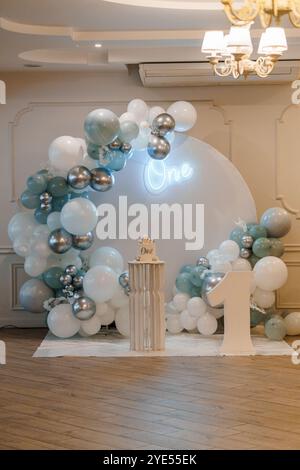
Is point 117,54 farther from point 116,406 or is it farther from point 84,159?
point 116,406

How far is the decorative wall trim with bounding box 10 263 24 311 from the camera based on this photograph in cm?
915

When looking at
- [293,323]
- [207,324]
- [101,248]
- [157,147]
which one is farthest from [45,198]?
[293,323]

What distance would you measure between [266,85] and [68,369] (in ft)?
11.9

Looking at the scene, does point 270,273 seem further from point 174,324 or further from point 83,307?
point 83,307

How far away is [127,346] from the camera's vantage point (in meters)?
7.97

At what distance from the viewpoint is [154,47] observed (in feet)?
26.6

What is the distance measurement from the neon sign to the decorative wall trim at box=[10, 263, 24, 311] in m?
1.51

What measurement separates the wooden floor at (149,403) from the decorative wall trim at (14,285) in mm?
1362

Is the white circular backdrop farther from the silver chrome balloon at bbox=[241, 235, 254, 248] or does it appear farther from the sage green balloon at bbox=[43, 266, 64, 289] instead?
the sage green balloon at bbox=[43, 266, 64, 289]

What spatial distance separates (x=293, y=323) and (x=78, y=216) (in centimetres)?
219

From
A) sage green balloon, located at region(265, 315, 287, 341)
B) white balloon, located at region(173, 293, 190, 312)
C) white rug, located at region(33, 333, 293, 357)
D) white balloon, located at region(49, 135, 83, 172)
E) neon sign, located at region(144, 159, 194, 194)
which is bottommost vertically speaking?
white rug, located at region(33, 333, 293, 357)

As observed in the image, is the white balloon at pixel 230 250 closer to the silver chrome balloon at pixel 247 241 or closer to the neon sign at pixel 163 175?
the silver chrome balloon at pixel 247 241

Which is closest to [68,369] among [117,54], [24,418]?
[24,418]

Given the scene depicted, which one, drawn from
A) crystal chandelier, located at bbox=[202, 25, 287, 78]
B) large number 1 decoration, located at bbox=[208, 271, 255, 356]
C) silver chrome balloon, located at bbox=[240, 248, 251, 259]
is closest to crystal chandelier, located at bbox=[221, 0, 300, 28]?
crystal chandelier, located at bbox=[202, 25, 287, 78]
